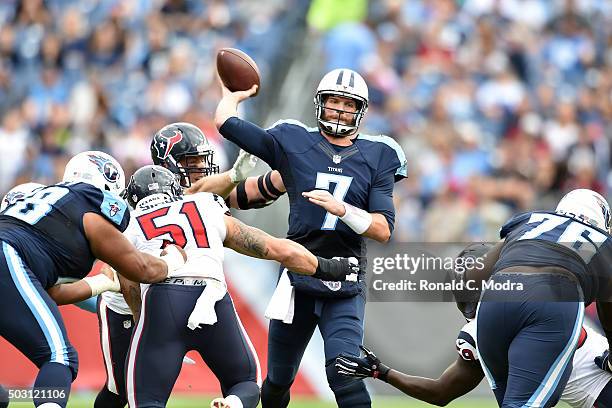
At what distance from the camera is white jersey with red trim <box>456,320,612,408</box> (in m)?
6.41

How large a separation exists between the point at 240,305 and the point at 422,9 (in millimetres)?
6292

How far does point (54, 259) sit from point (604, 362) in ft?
10.1

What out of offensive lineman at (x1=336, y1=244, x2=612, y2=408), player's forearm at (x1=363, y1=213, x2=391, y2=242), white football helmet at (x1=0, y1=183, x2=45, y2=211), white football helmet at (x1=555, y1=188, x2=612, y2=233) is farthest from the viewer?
player's forearm at (x1=363, y1=213, x2=391, y2=242)

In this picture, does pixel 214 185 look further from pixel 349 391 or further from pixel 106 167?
pixel 349 391

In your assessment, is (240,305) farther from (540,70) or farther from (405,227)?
(540,70)

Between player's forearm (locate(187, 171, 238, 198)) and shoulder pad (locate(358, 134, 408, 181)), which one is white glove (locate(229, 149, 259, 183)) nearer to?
player's forearm (locate(187, 171, 238, 198))

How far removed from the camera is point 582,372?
6488 millimetres

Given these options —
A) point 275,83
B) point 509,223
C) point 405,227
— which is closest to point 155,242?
point 509,223

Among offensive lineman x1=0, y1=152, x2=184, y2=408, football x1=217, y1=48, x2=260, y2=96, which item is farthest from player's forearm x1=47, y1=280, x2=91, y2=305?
football x1=217, y1=48, x2=260, y2=96

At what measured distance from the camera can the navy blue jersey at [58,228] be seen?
5984mm

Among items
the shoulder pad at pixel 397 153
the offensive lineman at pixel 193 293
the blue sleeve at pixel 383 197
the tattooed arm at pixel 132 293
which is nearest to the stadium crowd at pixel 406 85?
the shoulder pad at pixel 397 153

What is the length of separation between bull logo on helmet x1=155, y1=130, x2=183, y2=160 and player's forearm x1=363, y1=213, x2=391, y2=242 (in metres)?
1.37

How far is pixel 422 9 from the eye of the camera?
585 inches

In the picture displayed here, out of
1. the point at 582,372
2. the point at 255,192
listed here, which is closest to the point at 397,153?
the point at 255,192
